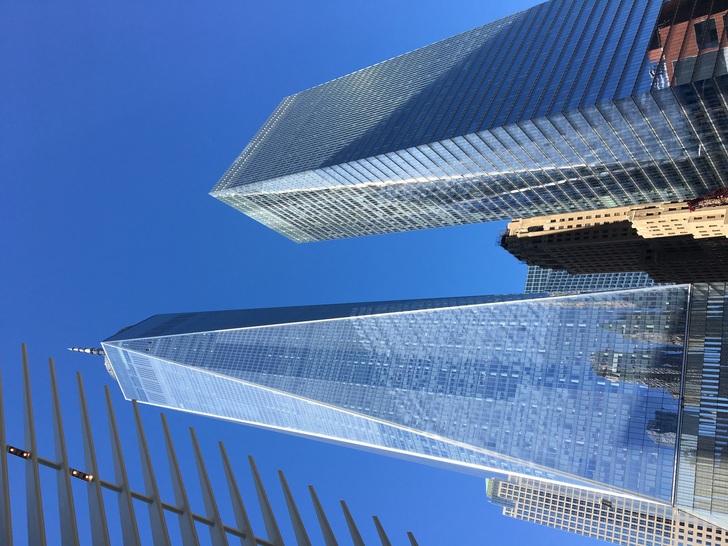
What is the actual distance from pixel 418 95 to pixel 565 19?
42467mm

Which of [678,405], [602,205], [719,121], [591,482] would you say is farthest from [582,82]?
[591,482]

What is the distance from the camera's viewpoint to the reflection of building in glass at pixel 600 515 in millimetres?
132500

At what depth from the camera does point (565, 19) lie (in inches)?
5049

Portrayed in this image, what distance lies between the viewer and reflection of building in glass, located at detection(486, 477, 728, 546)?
132 metres

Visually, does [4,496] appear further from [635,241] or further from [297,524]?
[635,241]

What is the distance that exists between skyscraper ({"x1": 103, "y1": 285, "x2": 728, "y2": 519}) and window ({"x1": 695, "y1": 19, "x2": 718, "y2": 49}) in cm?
4836

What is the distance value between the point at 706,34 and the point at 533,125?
3281 cm

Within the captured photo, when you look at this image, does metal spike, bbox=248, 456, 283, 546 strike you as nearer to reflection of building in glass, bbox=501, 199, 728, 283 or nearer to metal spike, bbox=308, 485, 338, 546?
metal spike, bbox=308, 485, 338, 546

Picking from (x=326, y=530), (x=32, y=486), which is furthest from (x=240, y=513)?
(x=32, y=486)

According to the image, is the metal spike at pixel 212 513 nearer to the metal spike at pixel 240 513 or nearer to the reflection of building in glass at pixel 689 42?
the metal spike at pixel 240 513

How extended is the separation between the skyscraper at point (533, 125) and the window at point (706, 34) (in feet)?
0.57

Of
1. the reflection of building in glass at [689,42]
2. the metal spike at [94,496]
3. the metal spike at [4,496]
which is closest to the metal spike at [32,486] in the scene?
the metal spike at [4,496]

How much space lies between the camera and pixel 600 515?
153500 millimetres

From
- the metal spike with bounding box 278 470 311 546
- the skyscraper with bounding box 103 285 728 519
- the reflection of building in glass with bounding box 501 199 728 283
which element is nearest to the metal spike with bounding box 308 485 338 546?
the metal spike with bounding box 278 470 311 546
